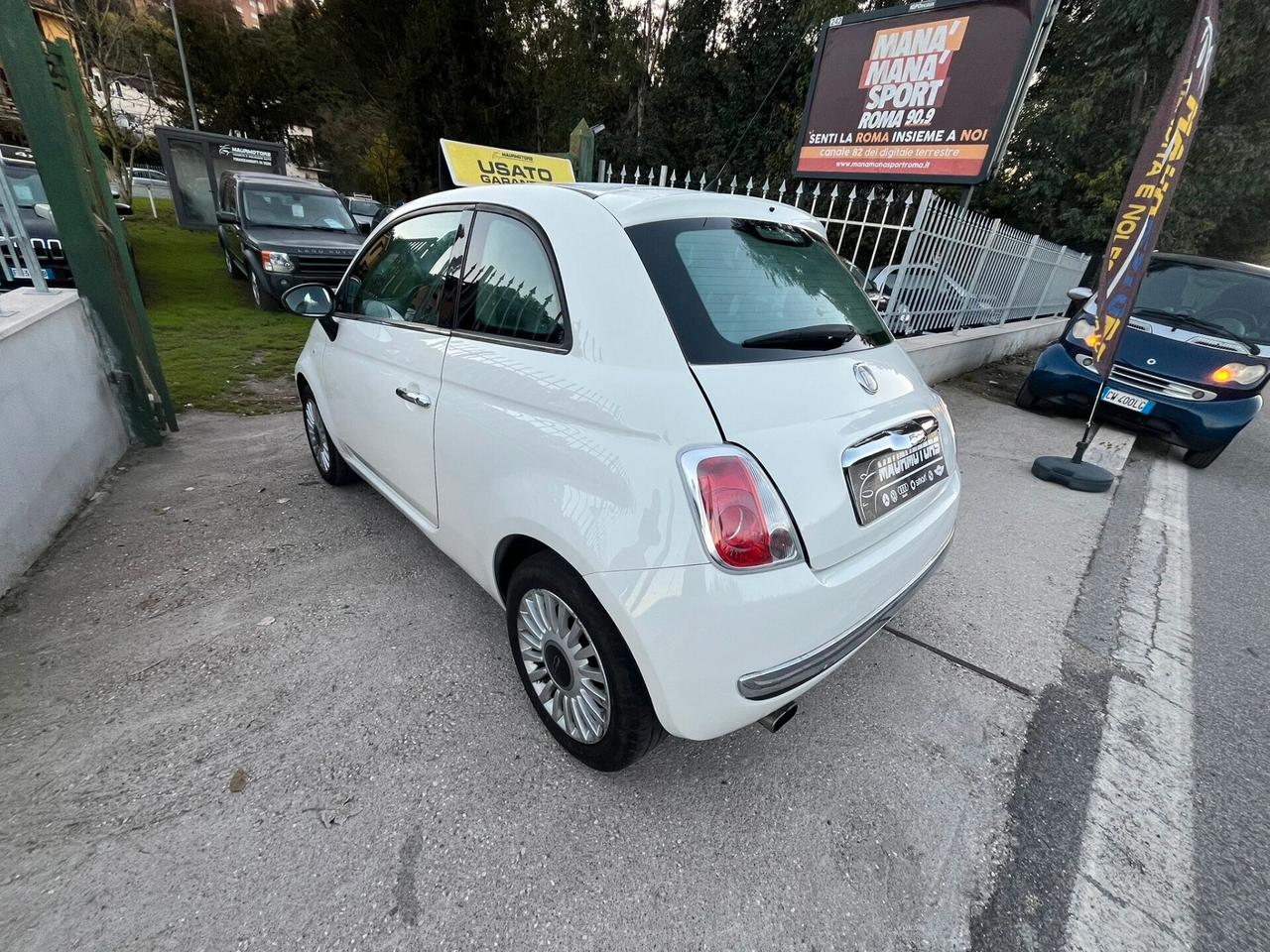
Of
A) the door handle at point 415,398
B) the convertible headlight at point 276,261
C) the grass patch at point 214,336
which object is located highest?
the door handle at point 415,398

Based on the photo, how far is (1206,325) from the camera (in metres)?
5.20

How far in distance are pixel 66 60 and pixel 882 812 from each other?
18.1 feet

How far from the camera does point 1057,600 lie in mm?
2975

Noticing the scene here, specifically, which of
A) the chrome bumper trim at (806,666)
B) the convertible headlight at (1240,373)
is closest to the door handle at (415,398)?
the chrome bumper trim at (806,666)

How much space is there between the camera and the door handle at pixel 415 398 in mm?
2160

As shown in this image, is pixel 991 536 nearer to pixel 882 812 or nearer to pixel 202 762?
pixel 882 812

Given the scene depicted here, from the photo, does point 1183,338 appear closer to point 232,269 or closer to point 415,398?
point 415,398

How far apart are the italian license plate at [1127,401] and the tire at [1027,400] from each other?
Result: 3.14 ft

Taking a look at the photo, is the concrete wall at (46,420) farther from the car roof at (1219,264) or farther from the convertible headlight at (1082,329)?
the car roof at (1219,264)

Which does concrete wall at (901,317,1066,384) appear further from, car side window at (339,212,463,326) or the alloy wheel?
the alloy wheel

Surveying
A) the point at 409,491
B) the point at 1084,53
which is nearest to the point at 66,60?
the point at 409,491

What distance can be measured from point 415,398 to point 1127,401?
20.3 feet

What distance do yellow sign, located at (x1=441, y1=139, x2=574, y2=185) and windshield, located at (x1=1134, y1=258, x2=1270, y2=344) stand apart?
6.90 metres

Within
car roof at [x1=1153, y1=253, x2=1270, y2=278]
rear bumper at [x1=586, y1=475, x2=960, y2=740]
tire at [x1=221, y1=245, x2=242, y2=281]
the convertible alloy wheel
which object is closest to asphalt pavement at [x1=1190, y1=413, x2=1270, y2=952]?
rear bumper at [x1=586, y1=475, x2=960, y2=740]
